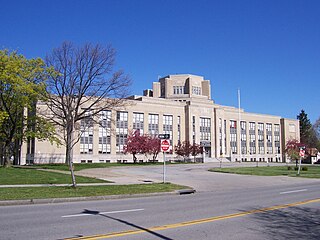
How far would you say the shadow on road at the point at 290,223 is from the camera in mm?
7898

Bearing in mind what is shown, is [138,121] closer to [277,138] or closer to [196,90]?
[196,90]

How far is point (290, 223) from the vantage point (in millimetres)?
9344

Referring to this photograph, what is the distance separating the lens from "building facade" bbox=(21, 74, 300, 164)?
221 feet

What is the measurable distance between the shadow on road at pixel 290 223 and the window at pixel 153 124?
6392cm

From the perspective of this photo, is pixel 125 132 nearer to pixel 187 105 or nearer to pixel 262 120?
pixel 187 105

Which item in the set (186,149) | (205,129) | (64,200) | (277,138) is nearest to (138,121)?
(186,149)

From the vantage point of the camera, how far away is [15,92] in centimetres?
3362

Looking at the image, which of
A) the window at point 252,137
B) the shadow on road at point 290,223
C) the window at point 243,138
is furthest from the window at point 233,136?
the shadow on road at point 290,223

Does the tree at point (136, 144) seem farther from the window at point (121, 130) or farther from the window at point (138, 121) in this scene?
the window at point (138, 121)

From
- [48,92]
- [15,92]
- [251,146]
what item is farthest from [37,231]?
[251,146]

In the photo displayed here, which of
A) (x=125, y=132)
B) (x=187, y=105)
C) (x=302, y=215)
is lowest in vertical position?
(x=302, y=215)

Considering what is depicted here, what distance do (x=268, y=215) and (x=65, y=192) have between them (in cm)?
916

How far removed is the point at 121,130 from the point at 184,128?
15947 millimetres

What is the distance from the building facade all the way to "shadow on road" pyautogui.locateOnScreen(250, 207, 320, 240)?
4776cm
